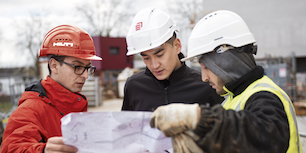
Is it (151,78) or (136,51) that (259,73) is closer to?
(136,51)

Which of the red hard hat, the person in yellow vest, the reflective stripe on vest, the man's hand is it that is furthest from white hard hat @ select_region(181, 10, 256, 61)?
the red hard hat

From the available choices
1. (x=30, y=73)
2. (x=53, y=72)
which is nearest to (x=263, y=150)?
(x=53, y=72)

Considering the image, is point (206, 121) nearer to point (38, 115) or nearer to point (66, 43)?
point (38, 115)

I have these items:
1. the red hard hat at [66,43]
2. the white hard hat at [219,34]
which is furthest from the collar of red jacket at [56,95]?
the white hard hat at [219,34]

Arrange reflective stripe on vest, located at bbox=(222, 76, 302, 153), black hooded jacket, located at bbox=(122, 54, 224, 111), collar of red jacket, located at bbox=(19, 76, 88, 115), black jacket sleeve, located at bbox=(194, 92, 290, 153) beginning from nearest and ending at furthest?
black jacket sleeve, located at bbox=(194, 92, 290, 153) < reflective stripe on vest, located at bbox=(222, 76, 302, 153) < collar of red jacket, located at bbox=(19, 76, 88, 115) < black hooded jacket, located at bbox=(122, 54, 224, 111)

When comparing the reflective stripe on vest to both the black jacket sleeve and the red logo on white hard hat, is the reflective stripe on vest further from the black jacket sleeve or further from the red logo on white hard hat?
the red logo on white hard hat

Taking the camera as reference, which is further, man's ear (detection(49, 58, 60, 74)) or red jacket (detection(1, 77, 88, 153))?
man's ear (detection(49, 58, 60, 74))

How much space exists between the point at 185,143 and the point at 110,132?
44cm

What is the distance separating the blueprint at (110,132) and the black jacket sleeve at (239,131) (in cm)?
35

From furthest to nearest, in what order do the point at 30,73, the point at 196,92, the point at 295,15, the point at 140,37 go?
the point at 30,73, the point at 295,15, the point at 196,92, the point at 140,37

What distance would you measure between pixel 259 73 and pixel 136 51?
1143 millimetres

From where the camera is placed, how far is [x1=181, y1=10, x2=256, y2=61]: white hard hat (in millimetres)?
1457

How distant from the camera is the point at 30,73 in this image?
91.5 ft

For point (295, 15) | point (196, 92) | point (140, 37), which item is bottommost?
point (196, 92)
